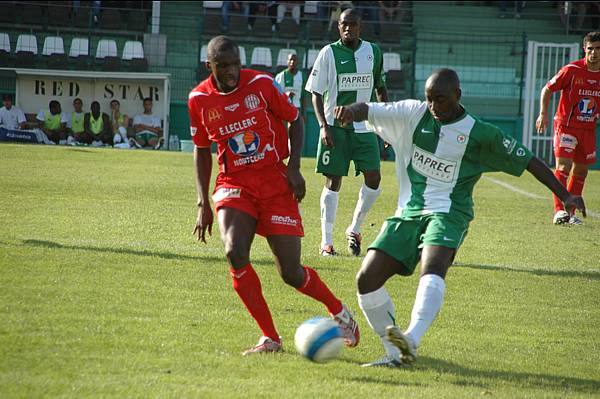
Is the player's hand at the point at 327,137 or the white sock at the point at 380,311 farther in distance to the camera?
the player's hand at the point at 327,137

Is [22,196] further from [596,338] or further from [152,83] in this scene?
[152,83]

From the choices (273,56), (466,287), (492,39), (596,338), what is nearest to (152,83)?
(273,56)

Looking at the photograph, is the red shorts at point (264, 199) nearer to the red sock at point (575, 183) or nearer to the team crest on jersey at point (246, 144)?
the team crest on jersey at point (246, 144)

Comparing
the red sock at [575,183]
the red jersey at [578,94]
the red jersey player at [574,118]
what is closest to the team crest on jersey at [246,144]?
the red jersey player at [574,118]

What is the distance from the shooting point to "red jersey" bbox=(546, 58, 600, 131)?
517 inches

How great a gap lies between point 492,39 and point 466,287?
2343 centimetres

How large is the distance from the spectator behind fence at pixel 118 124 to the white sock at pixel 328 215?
16.8 m

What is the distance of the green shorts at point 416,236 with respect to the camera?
5.59 m

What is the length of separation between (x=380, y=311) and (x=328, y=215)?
175 inches

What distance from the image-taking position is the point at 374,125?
602 cm

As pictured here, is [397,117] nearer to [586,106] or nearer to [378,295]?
[378,295]

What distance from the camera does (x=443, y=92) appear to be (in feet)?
18.5

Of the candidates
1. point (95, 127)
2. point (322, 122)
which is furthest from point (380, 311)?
point (95, 127)

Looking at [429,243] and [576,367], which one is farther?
[576,367]
